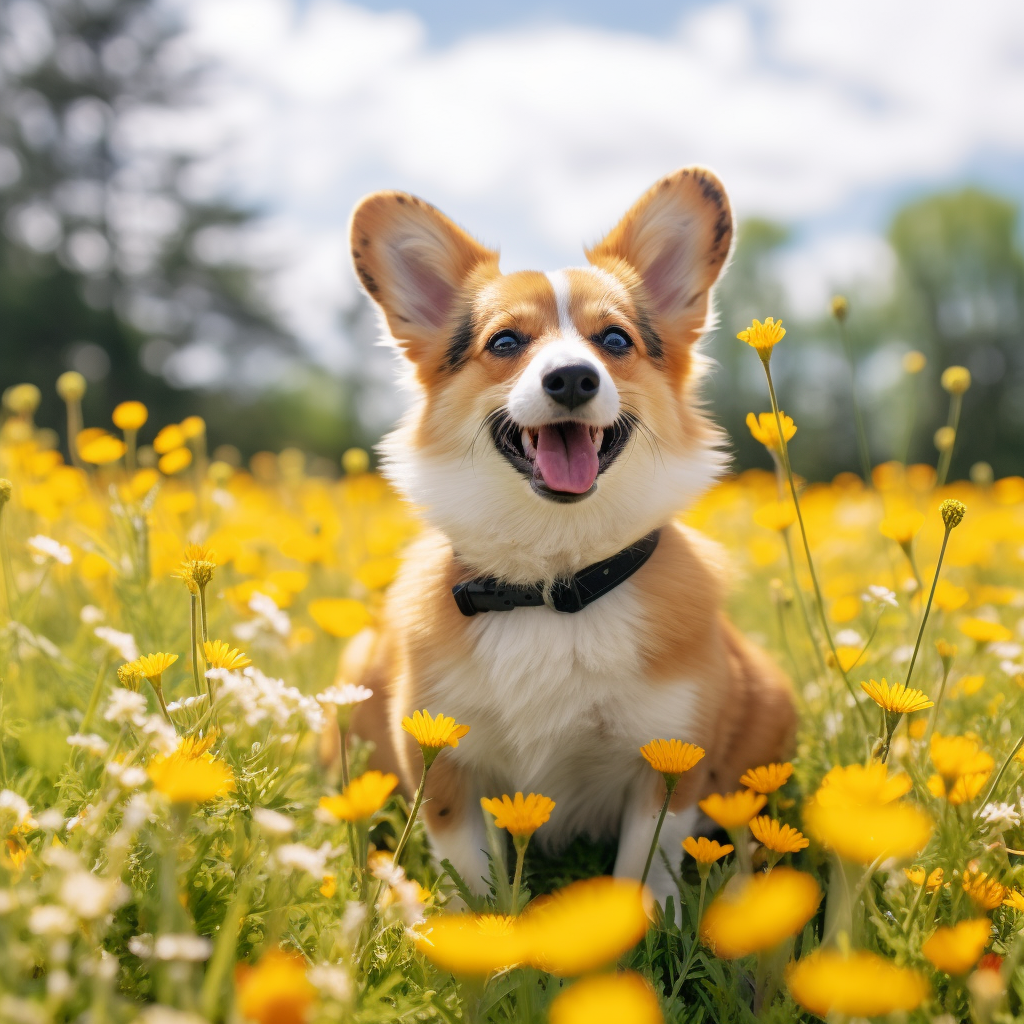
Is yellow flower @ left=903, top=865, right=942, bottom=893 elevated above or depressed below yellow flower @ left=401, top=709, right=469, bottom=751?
below

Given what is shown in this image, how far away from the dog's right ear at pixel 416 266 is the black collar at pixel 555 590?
895 millimetres

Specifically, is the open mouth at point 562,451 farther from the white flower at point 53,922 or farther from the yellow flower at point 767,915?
the white flower at point 53,922

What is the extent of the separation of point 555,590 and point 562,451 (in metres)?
0.38

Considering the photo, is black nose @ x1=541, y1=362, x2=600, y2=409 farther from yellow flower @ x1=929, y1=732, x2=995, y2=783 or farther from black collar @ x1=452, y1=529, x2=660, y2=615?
yellow flower @ x1=929, y1=732, x2=995, y2=783

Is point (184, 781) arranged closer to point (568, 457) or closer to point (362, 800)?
point (362, 800)

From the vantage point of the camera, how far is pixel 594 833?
2221 mm

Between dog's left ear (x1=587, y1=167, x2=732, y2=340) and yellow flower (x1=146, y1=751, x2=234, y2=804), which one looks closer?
yellow flower (x1=146, y1=751, x2=234, y2=804)

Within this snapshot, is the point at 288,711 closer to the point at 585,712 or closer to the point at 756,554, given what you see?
the point at 585,712

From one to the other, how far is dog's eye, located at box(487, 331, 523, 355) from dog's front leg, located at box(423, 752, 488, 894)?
118 centimetres

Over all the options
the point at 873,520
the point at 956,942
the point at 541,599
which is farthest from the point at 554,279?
the point at 873,520

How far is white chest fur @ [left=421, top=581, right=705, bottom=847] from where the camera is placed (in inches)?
77.3

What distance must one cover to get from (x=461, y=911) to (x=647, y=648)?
78 centimetres

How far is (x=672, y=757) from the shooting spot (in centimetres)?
148

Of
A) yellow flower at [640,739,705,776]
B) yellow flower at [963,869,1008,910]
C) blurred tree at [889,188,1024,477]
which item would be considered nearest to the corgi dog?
yellow flower at [640,739,705,776]
